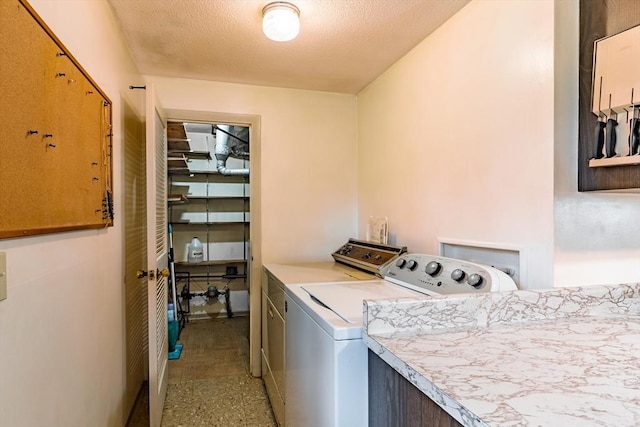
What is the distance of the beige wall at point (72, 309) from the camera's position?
0.95 meters

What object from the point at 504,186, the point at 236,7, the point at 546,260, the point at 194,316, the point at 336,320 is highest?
the point at 236,7

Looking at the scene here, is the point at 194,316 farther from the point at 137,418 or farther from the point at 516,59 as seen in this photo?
the point at 516,59

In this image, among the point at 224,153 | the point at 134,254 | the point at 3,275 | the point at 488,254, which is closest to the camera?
the point at 3,275

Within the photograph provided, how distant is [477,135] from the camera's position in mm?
1706

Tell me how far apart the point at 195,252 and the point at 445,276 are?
345 cm

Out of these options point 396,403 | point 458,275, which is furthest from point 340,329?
point 458,275

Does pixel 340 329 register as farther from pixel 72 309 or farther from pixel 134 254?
pixel 134 254

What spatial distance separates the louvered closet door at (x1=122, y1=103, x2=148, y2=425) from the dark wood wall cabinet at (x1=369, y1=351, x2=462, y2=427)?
158cm

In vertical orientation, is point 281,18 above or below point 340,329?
above

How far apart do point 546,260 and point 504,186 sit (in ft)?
1.12

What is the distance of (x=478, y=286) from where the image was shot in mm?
1411

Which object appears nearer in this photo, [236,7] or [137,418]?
[236,7]

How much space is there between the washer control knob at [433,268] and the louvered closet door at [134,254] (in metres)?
1.61

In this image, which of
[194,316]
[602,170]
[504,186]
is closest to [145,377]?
[194,316]
